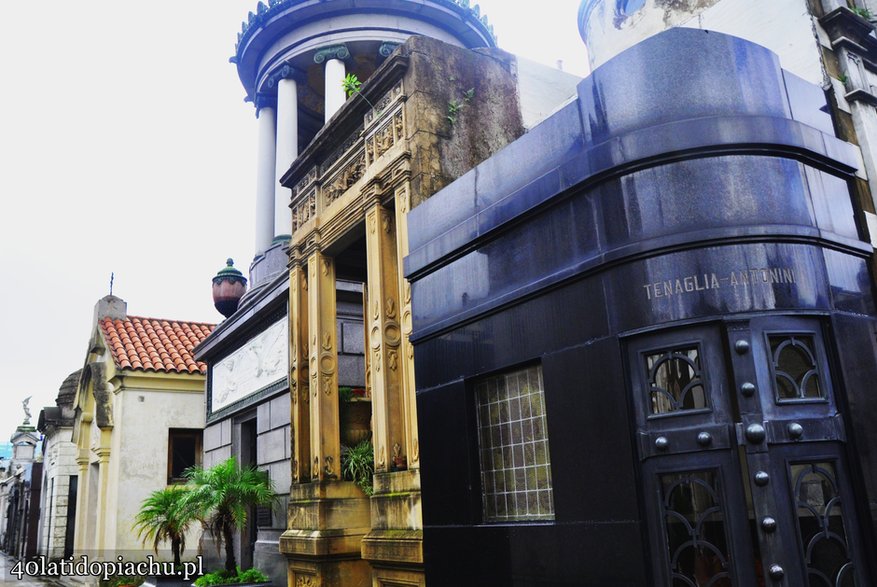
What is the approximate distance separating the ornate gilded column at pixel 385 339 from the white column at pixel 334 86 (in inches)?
430

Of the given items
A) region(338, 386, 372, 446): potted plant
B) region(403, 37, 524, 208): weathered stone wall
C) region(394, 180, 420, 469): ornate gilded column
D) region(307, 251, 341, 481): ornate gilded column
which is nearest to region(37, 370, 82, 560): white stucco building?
region(338, 386, 372, 446): potted plant

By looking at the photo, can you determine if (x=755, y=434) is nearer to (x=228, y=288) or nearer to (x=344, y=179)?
(x=344, y=179)

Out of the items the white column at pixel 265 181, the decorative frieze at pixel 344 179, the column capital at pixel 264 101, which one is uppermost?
the column capital at pixel 264 101

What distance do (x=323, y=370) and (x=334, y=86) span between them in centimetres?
1160

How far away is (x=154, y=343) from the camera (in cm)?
2455

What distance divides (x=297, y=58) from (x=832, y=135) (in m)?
18.6

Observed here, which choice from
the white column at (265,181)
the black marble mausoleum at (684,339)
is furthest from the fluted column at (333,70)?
the black marble mausoleum at (684,339)

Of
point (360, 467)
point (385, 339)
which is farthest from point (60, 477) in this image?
point (385, 339)

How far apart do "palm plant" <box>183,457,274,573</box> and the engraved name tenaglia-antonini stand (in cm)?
1005

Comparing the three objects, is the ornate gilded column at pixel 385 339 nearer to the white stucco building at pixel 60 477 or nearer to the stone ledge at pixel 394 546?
the stone ledge at pixel 394 546

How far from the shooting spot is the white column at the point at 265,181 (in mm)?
23188

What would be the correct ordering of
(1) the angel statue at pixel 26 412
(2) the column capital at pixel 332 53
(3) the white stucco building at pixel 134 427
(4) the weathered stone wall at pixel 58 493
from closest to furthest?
(3) the white stucco building at pixel 134 427
(2) the column capital at pixel 332 53
(4) the weathered stone wall at pixel 58 493
(1) the angel statue at pixel 26 412

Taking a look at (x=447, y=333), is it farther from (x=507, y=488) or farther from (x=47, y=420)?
(x=47, y=420)

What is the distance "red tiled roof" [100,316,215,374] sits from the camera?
74.1 ft
